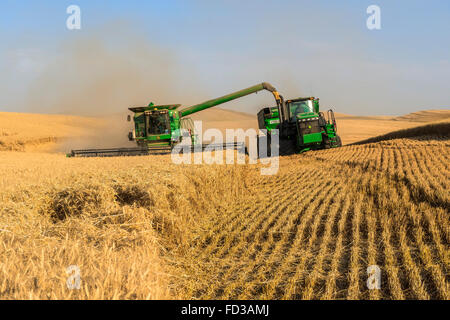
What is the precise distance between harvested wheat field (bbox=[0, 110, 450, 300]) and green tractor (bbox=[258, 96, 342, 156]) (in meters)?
10.6

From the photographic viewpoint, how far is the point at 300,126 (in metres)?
19.7

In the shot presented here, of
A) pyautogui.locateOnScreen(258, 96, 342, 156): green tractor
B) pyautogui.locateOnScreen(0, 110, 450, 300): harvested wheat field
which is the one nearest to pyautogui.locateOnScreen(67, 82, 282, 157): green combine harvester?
pyautogui.locateOnScreen(258, 96, 342, 156): green tractor

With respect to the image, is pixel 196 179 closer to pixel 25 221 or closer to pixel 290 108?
pixel 25 221

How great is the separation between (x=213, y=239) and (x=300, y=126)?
14722 millimetres

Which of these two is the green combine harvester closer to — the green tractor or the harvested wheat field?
the green tractor

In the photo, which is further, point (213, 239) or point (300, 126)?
point (300, 126)

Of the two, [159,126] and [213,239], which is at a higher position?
[159,126]

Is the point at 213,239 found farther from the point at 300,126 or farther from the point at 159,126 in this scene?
the point at 300,126

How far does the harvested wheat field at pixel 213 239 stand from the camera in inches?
112

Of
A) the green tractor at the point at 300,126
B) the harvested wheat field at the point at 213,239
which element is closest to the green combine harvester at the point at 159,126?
the green tractor at the point at 300,126

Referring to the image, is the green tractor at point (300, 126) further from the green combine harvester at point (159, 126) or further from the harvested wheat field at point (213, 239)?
the harvested wheat field at point (213, 239)

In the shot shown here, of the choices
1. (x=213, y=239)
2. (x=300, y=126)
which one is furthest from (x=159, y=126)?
(x=213, y=239)

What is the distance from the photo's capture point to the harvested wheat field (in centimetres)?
284

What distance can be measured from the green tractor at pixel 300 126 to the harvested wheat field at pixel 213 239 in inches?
417
